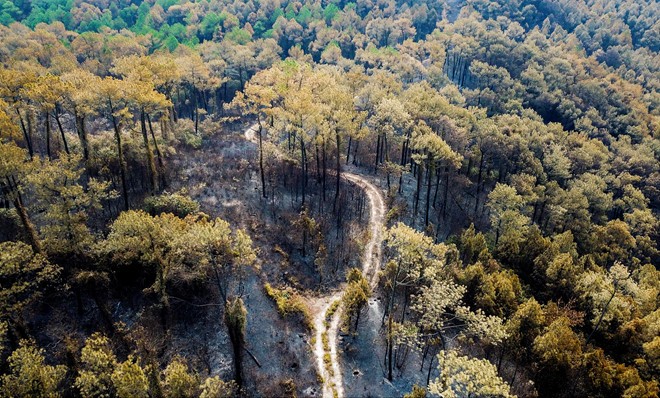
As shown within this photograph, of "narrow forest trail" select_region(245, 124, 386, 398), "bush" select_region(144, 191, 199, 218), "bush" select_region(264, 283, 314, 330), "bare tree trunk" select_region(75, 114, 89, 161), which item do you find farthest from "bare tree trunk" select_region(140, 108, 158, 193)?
"narrow forest trail" select_region(245, 124, 386, 398)

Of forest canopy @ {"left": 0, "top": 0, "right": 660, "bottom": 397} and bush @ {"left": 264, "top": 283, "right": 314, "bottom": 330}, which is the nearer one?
forest canopy @ {"left": 0, "top": 0, "right": 660, "bottom": 397}

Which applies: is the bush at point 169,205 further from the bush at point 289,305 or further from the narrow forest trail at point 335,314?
the narrow forest trail at point 335,314

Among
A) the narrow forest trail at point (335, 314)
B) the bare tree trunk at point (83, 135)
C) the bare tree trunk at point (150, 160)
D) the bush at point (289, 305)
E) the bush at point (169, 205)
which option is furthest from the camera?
the bare tree trunk at point (150, 160)

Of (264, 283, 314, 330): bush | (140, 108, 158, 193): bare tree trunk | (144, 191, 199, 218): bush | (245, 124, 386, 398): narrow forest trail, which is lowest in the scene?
(245, 124, 386, 398): narrow forest trail

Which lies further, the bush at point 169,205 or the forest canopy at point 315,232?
the bush at point 169,205

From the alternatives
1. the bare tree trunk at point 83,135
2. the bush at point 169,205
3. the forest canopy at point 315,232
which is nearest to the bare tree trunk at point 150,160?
the forest canopy at point 315,232

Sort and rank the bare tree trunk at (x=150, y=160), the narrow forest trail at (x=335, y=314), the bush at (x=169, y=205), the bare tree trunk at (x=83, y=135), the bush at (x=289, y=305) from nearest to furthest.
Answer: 1. the narrow forest trail at (x=335, y=314)
2. the bush at (x=289, y=305)
3. the bush at (x=169, y=205)
4. the bare tree trunk at (x=83, y=135)
5. the bare tree trunk at (x=150, y=160)

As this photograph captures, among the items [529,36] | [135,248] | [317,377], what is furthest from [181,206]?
[529,36]

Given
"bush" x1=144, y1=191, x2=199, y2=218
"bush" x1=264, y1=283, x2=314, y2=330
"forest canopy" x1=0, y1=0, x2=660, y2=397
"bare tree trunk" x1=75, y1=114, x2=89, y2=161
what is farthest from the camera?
"bare tree trunk" x1=75, y1=114, x2=89, y2=161

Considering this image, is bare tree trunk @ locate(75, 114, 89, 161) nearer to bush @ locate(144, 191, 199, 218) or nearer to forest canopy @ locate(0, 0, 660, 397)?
forest canopy @ locate(0, 0, 660, 397)

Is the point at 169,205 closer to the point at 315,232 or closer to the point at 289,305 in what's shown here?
the point at 315,232
